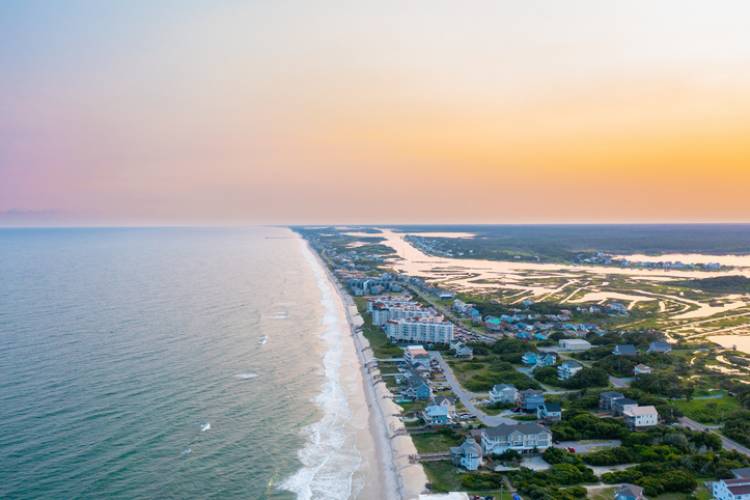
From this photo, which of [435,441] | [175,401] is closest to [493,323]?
[435,441]

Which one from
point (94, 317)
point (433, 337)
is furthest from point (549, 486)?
point (94, 317)

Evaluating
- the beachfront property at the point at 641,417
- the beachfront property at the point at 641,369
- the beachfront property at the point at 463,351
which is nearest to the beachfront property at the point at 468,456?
the beachfront property at the point at 641,417

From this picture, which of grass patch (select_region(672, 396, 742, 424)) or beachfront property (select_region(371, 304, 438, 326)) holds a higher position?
beachfront property (select_region(371, 304, 438, 326))

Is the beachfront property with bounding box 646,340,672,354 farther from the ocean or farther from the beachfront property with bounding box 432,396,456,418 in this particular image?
the ocean

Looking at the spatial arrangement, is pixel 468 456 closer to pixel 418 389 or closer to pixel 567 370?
pixel 418 389

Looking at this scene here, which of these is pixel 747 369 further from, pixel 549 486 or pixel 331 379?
pixel 331 379

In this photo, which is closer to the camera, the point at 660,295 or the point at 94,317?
the point at 94,317

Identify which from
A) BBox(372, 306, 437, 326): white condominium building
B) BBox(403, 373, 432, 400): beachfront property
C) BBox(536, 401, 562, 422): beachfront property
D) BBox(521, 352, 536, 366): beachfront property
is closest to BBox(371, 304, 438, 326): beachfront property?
BBox(372, 306, 437, 326): white condominium building

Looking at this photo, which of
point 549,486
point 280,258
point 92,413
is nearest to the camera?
point 549,486
